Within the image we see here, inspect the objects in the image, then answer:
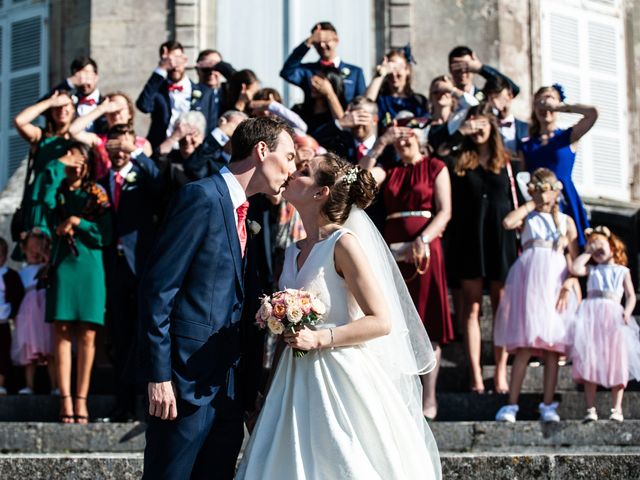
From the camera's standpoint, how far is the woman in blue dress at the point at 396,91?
32.0 feet

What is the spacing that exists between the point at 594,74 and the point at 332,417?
11515mm

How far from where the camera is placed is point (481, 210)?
8602 mm

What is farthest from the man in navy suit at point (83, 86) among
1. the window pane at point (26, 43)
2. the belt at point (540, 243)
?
the window pane at point (26, 43)

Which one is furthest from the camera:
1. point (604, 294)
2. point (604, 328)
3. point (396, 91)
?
point (396, 91)

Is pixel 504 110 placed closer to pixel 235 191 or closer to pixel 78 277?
pixel 78 277

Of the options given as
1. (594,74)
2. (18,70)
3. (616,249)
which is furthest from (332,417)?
(18,70)

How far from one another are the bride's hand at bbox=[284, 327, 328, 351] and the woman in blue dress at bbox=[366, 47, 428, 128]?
508cm

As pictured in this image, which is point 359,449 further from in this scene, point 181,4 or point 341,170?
point 181,4

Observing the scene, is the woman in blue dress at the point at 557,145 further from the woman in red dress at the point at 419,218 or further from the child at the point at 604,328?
the woman in red dress at the point at 419,218

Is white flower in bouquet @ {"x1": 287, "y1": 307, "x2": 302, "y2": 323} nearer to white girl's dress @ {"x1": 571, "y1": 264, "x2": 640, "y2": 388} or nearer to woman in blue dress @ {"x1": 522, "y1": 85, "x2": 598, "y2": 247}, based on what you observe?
white girl's dress @ {"x1": 571, "y1": 264, "x2": 640, "y2": 388}

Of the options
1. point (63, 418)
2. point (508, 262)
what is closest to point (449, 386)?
point (508, 262)

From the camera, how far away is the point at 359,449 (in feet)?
15.4

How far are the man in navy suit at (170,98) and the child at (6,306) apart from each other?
5.59 ft

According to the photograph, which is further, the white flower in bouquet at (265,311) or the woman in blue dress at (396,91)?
the woman in blue dress at (396,91)
